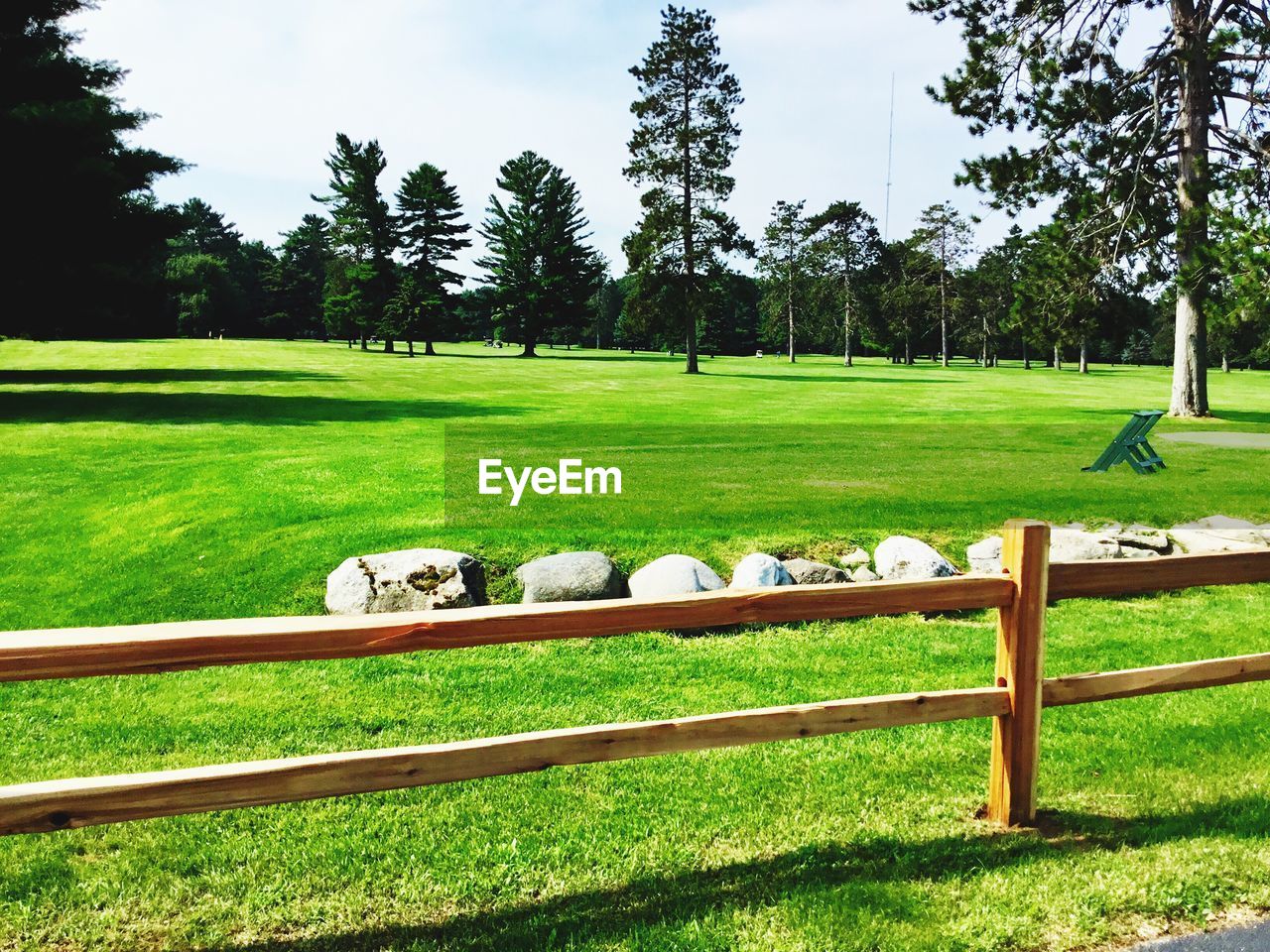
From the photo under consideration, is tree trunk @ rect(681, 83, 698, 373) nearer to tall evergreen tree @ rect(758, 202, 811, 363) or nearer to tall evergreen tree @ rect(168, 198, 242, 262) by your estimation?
tall evergreen tree @ rect(758, 202, 811, 363)

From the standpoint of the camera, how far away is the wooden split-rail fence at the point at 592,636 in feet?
9.81

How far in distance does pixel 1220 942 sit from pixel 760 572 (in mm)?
5026

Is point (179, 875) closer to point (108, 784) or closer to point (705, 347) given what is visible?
point (108, 784)

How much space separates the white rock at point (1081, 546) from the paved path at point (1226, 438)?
1042cm

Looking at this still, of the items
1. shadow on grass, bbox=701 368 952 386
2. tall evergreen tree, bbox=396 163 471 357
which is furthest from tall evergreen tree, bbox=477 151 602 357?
shadow on grass, bbox=701 368 952 386

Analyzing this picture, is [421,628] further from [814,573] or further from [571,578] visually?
[814,573]

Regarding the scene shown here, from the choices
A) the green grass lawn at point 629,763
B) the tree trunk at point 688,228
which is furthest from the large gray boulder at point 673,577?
the tree trunk at point 688,228

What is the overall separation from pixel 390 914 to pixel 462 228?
218 ft

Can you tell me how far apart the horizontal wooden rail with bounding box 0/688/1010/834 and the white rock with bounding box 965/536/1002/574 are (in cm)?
515

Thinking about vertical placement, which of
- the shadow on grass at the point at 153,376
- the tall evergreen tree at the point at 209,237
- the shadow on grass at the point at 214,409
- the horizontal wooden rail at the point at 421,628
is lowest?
the horizontal wooden rail at the point at 421,628

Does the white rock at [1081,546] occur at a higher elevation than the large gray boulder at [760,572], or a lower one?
higher

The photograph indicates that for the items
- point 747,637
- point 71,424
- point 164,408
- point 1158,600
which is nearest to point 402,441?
point 71,424

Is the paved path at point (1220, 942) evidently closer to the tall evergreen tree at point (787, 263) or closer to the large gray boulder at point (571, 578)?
the large gray boulder at point (571, 578)

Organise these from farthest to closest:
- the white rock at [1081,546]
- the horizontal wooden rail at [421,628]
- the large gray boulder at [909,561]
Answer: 1. the white rock at [1081,546]
2. the large gray boulder at [909,561]
3. the horizontal wooden rail at [421,628]
